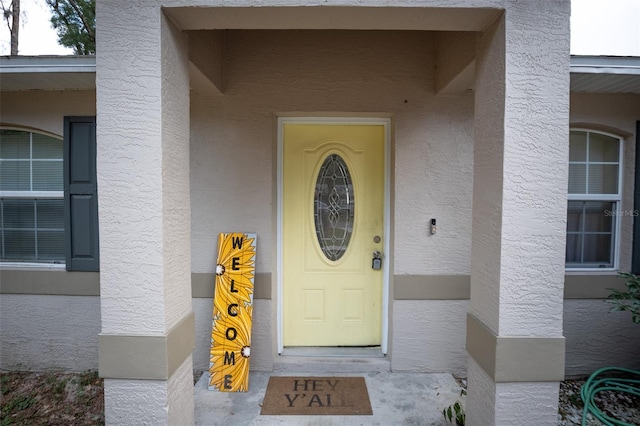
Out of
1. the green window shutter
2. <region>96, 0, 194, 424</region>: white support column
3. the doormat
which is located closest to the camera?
<region>96, 0, 194, 424</region>: white support column

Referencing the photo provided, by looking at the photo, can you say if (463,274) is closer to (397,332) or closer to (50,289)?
(397,332)

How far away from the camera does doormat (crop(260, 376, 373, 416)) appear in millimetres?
2936

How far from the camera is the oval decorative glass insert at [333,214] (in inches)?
148

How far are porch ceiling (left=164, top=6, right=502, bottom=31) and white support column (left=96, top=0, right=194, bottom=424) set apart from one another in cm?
22

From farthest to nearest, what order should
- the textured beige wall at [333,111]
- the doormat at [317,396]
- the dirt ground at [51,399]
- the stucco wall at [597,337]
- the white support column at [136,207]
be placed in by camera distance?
the stucco wall at [597,337] → the textured beige wall at [333,111] → the dirt ground at [51,399] → the doormat at [317,396] → the white support column at [136,207]

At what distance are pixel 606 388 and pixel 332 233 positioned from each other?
284 centimetres

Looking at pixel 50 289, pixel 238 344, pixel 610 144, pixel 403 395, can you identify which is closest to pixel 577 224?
pixel 610 144

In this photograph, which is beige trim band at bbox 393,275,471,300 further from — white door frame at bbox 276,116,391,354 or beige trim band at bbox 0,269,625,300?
white door frame at bbox 276,116,391,354

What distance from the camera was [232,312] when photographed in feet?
11.2

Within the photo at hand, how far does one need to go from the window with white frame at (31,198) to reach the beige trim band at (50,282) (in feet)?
0.55

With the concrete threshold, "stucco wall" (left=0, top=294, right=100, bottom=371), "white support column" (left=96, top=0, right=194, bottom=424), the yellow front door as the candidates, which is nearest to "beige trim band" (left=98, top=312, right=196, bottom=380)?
"white support column" (left=96, top=0, right=194, bottom=424)

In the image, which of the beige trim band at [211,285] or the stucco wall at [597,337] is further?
the stucco wall at [597,337]

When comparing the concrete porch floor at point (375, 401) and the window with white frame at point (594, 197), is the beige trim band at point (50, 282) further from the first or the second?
the window with white frame at point (594, 197)

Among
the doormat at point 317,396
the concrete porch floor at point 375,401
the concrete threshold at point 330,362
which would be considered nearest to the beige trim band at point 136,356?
the concrete porch floor at point 375,401
